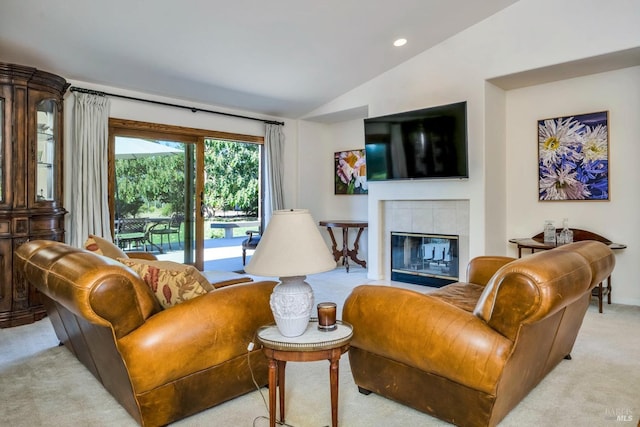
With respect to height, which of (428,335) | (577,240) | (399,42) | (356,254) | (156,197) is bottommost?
(356,254)

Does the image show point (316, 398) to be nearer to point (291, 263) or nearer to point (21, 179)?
point (291, 263)

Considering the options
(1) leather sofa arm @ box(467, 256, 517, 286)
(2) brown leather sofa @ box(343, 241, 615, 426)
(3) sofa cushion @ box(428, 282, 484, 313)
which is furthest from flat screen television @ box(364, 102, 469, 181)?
(2) brown leather sofa @ box(343, 241, 615, 426)

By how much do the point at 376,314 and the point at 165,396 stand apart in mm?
1007

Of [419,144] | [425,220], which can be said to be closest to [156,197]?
[419,144]

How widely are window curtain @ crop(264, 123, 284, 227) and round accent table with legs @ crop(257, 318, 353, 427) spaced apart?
4.30 meters

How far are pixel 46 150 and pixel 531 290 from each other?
4.14m

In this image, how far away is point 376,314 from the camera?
191cm

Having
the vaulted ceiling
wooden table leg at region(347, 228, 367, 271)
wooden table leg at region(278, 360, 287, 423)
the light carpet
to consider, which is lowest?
the light carpet

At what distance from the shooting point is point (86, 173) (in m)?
4.19

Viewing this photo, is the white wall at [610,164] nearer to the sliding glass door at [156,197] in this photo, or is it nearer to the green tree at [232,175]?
the green tree at [232,175]

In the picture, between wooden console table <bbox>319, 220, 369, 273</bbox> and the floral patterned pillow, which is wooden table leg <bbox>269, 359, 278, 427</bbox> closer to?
the floral patterned pillow

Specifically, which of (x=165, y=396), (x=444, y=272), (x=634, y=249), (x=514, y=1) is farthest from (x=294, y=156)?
(x=165, y=396)

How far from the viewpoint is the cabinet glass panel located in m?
3.66

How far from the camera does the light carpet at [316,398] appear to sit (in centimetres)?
192
